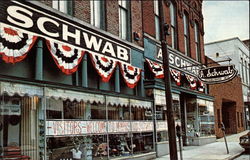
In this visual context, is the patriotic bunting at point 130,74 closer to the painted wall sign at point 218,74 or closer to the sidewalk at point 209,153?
the sidewalk at point 209,153

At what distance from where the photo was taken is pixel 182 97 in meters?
20.2

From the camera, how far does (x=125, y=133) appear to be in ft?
40.3

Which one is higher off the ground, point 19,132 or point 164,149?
point 19,132

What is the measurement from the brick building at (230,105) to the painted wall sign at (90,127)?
45.5 ft

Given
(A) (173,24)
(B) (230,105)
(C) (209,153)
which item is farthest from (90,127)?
(B) (230,105)

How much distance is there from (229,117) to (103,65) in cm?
2249

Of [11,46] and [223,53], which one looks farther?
[223,53]

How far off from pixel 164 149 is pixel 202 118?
662 centimetres

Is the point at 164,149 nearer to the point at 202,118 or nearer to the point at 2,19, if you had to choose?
the point at 202,118

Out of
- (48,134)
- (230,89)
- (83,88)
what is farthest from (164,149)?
(230,89)

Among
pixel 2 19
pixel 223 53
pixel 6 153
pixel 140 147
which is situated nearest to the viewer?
pixel 6 153

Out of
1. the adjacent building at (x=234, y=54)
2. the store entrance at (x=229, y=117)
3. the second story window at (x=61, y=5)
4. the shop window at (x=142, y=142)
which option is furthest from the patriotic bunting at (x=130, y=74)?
the adjacent building at (x=234, y=54)

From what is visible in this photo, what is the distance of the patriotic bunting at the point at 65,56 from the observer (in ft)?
31.8

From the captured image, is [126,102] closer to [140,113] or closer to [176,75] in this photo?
[140,113]
